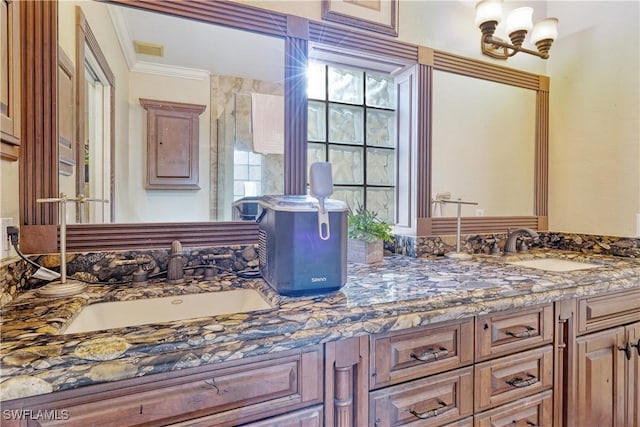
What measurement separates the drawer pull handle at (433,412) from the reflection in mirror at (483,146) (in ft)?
3.29

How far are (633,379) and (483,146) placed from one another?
1.24 metres

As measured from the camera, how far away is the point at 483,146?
196 centimetres

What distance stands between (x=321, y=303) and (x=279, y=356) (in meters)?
0.17

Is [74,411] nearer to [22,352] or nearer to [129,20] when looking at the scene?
[22,352]

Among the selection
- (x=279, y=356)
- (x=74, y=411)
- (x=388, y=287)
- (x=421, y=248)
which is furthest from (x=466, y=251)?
(x=74, y=411)

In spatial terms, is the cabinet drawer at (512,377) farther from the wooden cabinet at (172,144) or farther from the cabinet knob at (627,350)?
the wooden cabinet at (172,144)

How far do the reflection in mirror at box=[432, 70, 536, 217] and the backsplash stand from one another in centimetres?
18

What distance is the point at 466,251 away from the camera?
72.1 inches

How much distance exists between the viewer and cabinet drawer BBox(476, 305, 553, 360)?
3.44 feet

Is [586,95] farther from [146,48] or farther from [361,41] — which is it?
[146,48]

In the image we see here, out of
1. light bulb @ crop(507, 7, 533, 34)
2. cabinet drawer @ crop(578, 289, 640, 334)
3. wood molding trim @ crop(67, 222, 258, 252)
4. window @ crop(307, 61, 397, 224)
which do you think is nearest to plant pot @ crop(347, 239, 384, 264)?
window @ crop(307, 61, 397, 224)

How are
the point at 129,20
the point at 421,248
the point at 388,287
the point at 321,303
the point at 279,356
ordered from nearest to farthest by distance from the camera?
the point at 279,356 < the point at 321,303 < the point at 388,287 < the point at 129,20 < the point at 421,248

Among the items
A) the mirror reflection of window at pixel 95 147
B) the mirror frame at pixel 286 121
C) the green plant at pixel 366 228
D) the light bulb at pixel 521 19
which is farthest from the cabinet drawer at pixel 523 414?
the light bulb at pixel 521 19

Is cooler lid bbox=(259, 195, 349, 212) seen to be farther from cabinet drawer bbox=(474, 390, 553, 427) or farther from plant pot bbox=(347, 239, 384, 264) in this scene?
cabinet drawer bbox=(474, 390, 553, 427)
